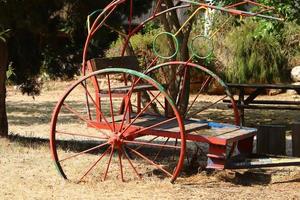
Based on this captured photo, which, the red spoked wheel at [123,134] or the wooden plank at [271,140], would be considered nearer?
the red spoked wheel at [123,134]

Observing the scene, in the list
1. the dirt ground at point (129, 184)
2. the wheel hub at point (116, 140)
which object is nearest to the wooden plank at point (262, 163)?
the dirt ground at point (129, 184)

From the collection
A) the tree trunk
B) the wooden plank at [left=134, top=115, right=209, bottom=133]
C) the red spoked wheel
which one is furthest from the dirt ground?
the wooden plank at [left=134, top=115, right=209, bottom=133]

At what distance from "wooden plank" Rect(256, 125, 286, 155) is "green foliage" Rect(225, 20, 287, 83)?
381 inches

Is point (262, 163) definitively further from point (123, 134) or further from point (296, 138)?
point (123, 134)

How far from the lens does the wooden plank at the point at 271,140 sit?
650 cm

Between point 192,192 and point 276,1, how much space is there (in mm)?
3982

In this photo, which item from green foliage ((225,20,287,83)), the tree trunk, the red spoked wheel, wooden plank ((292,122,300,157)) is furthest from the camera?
green foliage ((225,20,287,83))

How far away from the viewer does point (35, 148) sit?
796cm

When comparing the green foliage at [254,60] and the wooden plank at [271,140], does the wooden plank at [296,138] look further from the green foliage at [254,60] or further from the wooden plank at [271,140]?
the green foliage at [254,60]

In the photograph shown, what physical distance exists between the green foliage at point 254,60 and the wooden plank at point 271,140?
9.69 meters

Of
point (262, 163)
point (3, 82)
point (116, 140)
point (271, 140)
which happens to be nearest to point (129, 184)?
point (116, 140)

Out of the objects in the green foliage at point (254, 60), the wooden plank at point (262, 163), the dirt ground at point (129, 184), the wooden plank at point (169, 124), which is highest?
the green foliage at point (254, 60)

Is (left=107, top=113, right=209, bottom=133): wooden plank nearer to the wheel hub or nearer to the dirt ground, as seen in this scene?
the wheel hub

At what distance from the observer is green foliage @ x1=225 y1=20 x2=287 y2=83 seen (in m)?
A: 16.3
